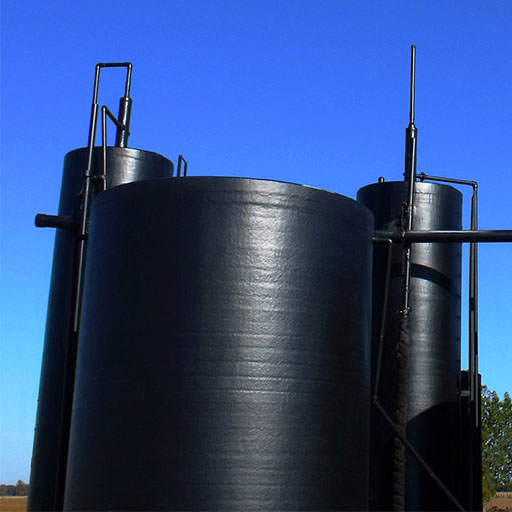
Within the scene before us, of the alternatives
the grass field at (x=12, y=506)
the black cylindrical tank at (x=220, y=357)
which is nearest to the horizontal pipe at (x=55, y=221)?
the black cylindrical tank at (x=220, y=357)

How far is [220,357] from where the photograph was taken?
990 cm

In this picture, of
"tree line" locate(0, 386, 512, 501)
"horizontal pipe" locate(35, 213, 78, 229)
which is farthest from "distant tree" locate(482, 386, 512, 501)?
"horizontal pipe" locate(35, 213, 78, 229)

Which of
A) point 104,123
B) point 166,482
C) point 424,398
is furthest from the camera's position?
point 424,398

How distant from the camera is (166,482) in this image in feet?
31.5

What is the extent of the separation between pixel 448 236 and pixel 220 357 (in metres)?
4.82

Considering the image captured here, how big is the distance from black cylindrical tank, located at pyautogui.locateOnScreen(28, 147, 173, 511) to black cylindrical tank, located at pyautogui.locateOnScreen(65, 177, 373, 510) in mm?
3666

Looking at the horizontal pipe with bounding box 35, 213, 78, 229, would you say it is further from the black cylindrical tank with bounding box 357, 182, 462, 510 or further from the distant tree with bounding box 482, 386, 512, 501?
the distant tree with bounding box 482, 386, 512, 501

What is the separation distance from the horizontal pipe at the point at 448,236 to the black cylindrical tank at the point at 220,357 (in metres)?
2.58

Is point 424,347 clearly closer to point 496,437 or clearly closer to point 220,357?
point 220,357

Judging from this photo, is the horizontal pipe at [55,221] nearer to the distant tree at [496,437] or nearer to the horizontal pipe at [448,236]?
the horizontal pipe at [448,236]

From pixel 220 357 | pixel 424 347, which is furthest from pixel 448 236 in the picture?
pixel 220 357

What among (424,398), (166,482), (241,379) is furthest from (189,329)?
(424,398)

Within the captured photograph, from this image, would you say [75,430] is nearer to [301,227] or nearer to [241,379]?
[241,379]

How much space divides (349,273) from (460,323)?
6033 mm
